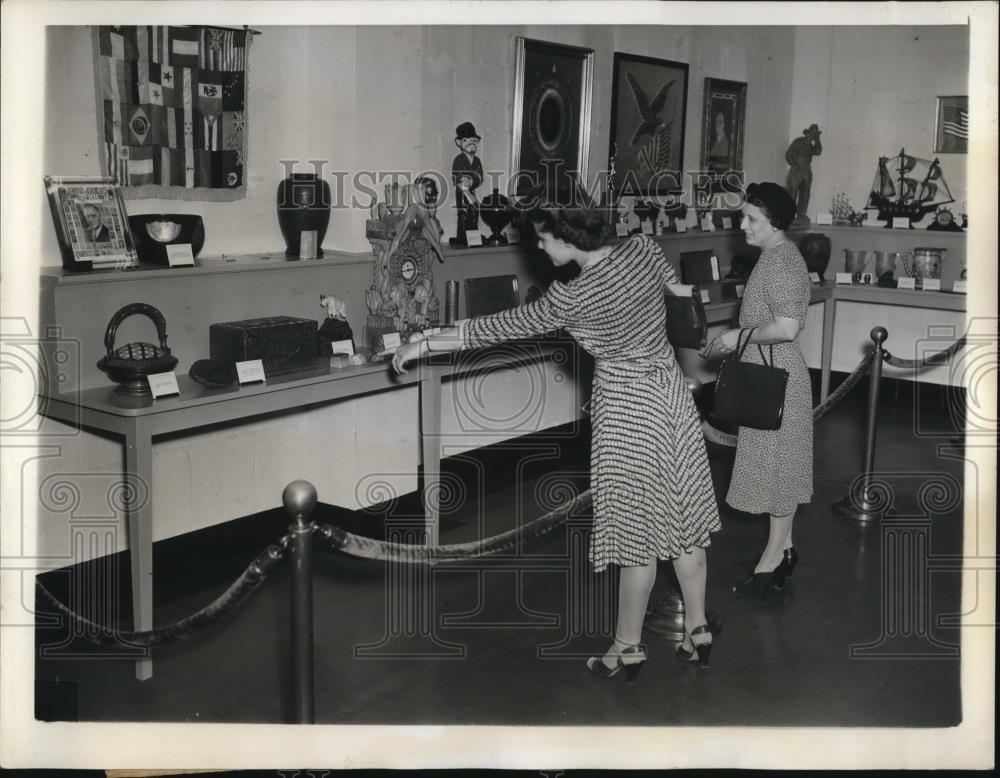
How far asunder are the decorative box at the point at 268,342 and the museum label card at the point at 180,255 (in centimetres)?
29

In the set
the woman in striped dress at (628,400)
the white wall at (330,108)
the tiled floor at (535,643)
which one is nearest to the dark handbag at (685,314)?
the woman in striped dress at (628,400)

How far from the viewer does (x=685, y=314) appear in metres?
3.61

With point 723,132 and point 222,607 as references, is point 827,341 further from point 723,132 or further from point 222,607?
point 222,607

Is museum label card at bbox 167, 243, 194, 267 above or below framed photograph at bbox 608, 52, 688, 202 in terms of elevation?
below

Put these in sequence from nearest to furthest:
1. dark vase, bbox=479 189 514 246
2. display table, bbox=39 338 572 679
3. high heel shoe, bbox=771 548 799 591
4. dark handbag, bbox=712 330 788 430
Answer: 1. display table, bbox=39 338 572 679
2. dark handbag, bbox=712 330 788 430
3. high heel shoe, bbox=771 548 799 591
4. dark vase, bbox=479 189 514 246

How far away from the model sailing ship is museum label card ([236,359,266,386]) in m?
6.28

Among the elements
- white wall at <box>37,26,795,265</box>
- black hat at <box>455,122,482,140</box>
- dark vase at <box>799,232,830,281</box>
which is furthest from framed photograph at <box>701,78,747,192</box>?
black hat at <box>455,122,482,140</box>

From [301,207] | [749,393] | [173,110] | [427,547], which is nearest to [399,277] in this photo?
[301,207]

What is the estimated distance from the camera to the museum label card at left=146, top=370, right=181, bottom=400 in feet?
13.2

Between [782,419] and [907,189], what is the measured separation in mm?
5424

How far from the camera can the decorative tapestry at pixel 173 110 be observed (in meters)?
4.48

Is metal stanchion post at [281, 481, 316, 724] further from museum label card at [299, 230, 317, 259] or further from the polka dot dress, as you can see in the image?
museum label card at [299, 230, 317, 259]

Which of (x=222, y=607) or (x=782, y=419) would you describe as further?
(x=782, y=419)

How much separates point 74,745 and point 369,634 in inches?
58.5
